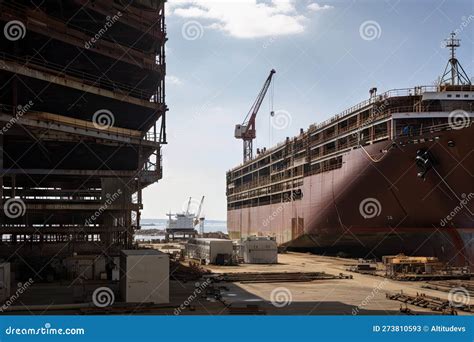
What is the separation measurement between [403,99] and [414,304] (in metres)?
22.9

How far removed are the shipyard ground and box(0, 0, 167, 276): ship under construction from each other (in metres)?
5.33

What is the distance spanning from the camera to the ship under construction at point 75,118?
28.1 metres

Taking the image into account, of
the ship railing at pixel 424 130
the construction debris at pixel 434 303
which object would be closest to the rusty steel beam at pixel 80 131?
the ship railing at pixel 424 130

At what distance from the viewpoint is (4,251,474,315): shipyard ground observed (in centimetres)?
1853

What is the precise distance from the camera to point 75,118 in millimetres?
33469

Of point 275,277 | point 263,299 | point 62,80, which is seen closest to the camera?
point 263,299

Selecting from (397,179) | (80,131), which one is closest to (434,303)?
(397,179)

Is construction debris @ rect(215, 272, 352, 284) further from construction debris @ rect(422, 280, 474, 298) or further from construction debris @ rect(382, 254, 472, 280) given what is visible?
construction debris @ rect(422, 280, 474, 298)

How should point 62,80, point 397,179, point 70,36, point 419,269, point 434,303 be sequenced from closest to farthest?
1. point 434,303
2. point 62,80
3. point 70,36
4. point 419,269
5. point 397,179

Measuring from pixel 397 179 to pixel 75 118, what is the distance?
22720mm

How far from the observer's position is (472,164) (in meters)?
32.8

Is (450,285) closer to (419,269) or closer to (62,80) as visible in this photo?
(419,269)

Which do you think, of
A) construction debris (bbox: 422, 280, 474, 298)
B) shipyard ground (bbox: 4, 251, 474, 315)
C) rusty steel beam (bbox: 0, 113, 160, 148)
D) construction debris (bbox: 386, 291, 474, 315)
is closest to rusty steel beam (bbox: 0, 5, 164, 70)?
rusty steel beam (bbox: 0, 113, 160, 148)

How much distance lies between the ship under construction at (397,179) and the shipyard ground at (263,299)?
27.0ft
